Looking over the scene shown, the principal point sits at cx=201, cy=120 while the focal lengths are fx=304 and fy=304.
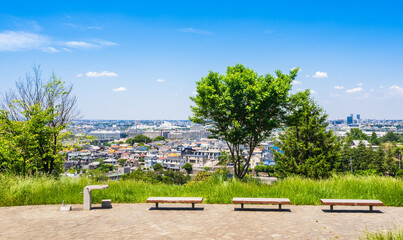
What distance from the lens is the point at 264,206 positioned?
7.80 m

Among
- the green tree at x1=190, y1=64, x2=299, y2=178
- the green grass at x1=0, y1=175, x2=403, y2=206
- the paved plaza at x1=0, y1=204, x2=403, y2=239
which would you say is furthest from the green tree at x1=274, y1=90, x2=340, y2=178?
the paved plaza at x1=0, y1=204, x2=403, y2=239

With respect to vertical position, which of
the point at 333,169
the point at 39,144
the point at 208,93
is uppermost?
the point at 208,93

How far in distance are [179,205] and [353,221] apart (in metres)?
4.11

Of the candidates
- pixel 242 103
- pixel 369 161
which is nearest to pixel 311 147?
pixel 242 103

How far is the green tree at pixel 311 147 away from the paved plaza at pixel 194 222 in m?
9.88

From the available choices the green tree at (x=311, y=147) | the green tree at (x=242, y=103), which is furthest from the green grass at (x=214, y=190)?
the green tree at (x=311, y=147)

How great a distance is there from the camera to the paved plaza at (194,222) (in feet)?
17.9

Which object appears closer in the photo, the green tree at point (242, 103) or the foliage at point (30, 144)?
the foliage at point (30, 144)

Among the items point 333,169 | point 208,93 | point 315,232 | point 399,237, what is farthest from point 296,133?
point 399,237

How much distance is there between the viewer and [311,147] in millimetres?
17750

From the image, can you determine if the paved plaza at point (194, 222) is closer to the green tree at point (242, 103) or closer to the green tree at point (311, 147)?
the green tree at point (242, 103)

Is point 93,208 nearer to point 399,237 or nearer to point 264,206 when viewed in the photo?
point 264,206

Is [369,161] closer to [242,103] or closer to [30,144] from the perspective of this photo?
[242,103]

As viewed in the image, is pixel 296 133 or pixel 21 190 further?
pixel 296 133
